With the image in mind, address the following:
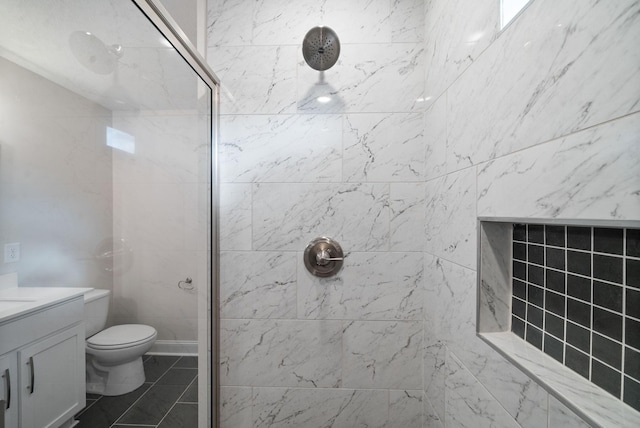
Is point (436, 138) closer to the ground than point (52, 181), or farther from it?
farther from it

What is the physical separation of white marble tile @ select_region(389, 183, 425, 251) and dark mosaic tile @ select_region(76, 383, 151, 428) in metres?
1.07

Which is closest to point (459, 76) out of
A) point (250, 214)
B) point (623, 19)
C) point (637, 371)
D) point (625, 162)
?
point (623, 19)

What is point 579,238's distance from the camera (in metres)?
0.55

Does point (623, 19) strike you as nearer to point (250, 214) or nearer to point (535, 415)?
point (535, 415)

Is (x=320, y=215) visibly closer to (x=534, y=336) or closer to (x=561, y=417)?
(x=534, y=336)

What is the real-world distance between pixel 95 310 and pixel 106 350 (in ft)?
0.33

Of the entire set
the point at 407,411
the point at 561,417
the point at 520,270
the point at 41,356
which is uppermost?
the point at 520,270

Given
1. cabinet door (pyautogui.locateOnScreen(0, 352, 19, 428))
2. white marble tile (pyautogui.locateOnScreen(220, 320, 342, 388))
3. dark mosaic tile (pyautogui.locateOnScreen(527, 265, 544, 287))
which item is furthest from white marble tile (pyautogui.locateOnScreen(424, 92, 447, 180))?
cabinet door (pyautogui.locateOnScreen(0, 352, 19, 428))

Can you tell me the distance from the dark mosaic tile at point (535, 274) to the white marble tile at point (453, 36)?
63cm

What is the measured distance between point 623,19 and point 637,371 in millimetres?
571

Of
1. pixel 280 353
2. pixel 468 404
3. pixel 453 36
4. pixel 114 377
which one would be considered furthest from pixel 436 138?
pixel 114 377

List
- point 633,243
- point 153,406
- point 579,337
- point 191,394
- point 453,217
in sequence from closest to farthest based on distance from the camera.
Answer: point 633,243, point 579,337, point 153,406, point 453,217, point 191,394

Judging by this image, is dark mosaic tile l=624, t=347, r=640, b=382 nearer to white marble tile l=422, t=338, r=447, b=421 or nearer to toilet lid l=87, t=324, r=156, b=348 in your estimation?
white marble tile l=422, t=338, r=447, b=421

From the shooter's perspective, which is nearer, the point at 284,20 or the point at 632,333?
the point at 632,333
